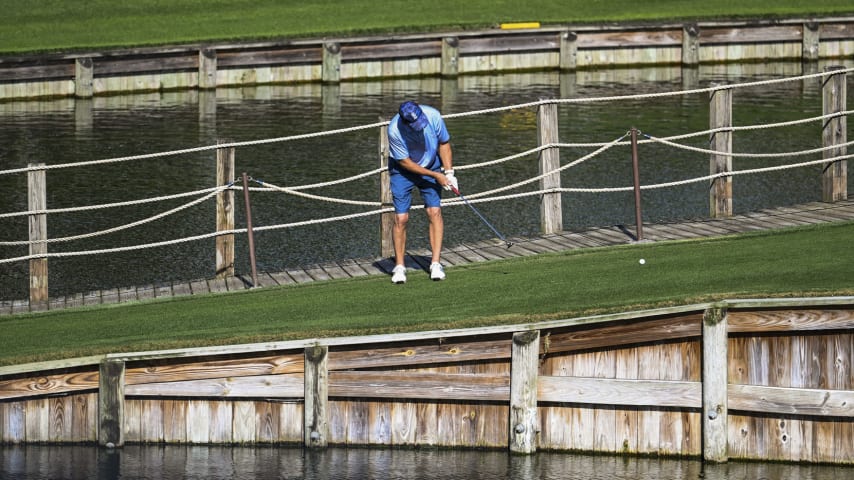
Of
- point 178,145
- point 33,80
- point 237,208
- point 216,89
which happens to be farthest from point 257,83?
point 237,208

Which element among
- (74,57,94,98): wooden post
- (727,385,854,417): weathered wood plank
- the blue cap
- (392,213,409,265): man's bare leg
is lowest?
(727,385,854,417): weathered wood plank

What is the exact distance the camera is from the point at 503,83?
33.1 metres

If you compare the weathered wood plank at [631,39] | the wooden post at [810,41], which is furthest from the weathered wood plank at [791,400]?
the wooden post at [810,41]

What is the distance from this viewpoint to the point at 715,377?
458 inches

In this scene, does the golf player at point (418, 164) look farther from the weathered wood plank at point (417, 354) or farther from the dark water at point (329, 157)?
the dark water at point (329, 157)

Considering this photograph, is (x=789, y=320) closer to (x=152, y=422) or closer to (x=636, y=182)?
(x=636, y=182)

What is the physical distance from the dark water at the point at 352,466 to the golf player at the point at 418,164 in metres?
2.39

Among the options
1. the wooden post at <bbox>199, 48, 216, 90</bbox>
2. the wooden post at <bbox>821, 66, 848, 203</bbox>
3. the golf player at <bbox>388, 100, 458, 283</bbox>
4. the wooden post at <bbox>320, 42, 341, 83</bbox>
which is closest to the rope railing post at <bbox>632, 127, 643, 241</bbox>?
the golf player at <bbox>388, 100, 458, 283</bbox>

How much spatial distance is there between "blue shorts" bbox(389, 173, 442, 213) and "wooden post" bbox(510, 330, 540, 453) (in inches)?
84.4

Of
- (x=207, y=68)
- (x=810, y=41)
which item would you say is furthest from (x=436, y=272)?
(x=810, y=41)

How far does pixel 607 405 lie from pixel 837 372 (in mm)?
1866

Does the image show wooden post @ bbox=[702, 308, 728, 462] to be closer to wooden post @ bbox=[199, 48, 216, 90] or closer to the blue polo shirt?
the blue polo shirt

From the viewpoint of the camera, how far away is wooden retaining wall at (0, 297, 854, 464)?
11680mm

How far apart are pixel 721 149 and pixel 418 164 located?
4563 millimetres
